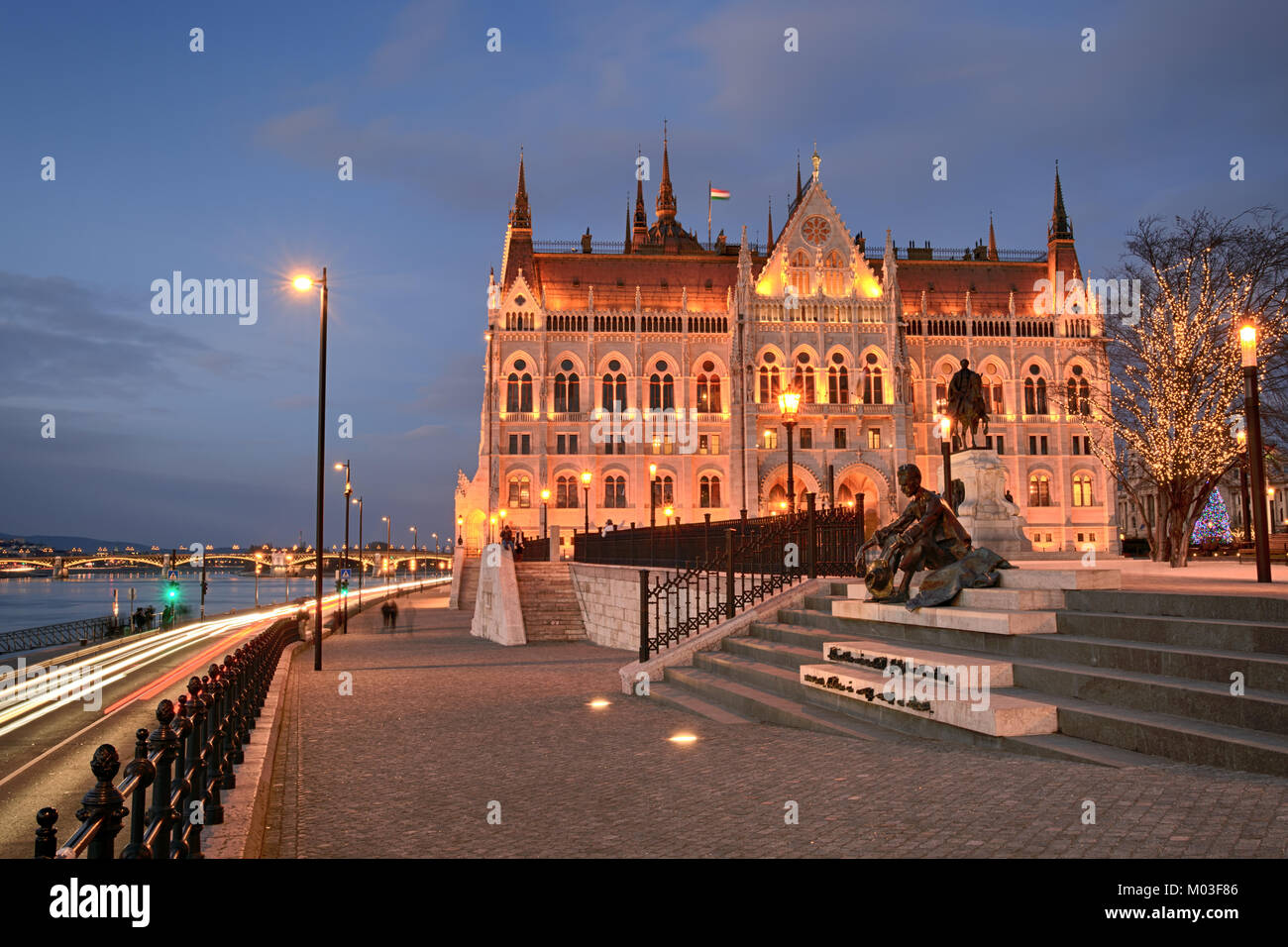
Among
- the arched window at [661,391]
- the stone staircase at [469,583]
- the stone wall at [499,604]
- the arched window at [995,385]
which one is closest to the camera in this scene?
the stone wall at [499,604]

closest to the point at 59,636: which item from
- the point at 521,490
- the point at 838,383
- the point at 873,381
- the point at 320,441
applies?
the point at 521,490

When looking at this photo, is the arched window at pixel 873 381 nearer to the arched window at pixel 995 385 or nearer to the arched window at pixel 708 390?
the arched window at pixel 995 385

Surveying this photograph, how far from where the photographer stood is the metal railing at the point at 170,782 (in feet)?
12.3

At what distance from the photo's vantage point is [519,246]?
67.6m

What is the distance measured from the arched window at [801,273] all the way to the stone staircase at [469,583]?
29.5m

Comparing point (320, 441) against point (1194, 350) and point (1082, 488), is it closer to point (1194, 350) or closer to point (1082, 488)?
point (1194, 350)

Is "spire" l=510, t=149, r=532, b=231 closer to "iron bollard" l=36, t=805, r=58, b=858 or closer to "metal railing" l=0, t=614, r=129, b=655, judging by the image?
"metal railing" l=0, t=614, r=129, b=655

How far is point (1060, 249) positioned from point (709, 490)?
118 feet

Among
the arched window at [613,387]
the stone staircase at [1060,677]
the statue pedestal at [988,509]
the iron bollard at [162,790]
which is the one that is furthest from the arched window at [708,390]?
the iron bollard at [162,790]
